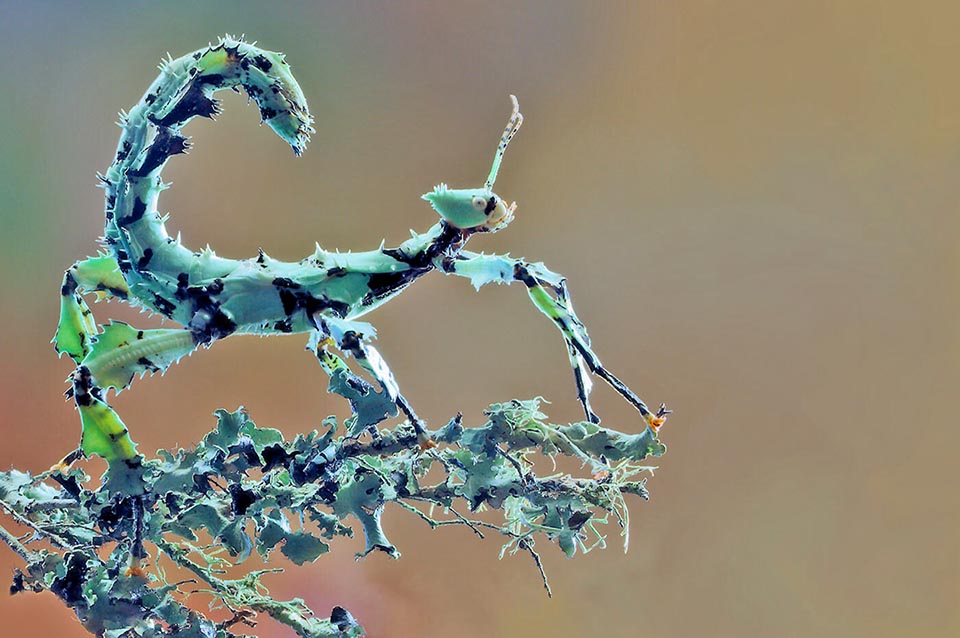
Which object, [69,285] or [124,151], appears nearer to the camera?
[124,151]

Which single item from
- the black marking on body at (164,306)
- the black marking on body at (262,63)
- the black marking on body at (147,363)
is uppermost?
the black marking on body at (262,63)

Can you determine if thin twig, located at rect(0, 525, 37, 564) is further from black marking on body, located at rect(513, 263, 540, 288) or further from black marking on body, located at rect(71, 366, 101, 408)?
black marking on body, located at rect(513, 263, 540, 288)

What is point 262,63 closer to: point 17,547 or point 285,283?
point 285,283

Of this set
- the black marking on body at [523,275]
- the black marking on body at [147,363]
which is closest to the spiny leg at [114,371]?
the black marking on body at [147,363]

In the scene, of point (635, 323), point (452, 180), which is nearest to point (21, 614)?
point (452, 180)

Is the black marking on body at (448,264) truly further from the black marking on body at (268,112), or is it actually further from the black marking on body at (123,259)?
the black marking on body at (123,259)

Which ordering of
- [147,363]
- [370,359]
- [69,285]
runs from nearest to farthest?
[370,359] → [147,363] → [69,285]

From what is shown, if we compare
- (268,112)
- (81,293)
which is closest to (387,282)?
(268,112)
